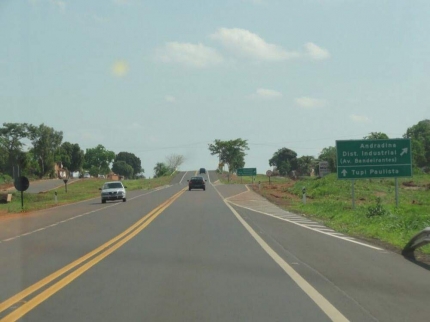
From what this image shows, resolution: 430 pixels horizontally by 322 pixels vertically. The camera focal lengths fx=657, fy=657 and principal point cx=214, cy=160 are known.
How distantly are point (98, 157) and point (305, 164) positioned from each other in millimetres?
61830

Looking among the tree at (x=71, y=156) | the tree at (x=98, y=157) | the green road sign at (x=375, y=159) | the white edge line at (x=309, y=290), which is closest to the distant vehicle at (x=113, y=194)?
the green road sign at (x=375, y=159)

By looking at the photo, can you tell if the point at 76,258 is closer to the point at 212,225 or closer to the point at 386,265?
the point at 386,265

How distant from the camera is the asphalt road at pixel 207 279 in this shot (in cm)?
878

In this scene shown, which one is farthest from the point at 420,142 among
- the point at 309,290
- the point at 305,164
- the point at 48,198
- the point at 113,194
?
the point at 309,290

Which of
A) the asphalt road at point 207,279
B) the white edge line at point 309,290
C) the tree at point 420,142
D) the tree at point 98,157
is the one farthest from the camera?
the tree at point 98,157

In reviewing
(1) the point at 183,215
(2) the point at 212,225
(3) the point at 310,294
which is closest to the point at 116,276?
(3) the point at 310,294

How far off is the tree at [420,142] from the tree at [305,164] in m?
29.6

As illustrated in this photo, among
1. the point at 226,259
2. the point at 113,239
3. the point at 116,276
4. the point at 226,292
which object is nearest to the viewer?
the point at 226,292

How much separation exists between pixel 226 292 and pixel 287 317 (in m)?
1.96

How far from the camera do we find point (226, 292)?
1019 centimetres

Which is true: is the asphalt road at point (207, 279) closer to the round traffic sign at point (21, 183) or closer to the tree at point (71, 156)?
the round traffic sign at point (21, 183)

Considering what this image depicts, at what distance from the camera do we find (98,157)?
19250 centimetres

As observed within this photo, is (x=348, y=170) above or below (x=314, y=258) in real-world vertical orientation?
above

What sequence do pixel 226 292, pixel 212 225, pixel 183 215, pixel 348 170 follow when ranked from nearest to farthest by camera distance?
1. pixel 226 292
2. pixel 212 225
3. pixel 183 215
4. pixel 348 170
